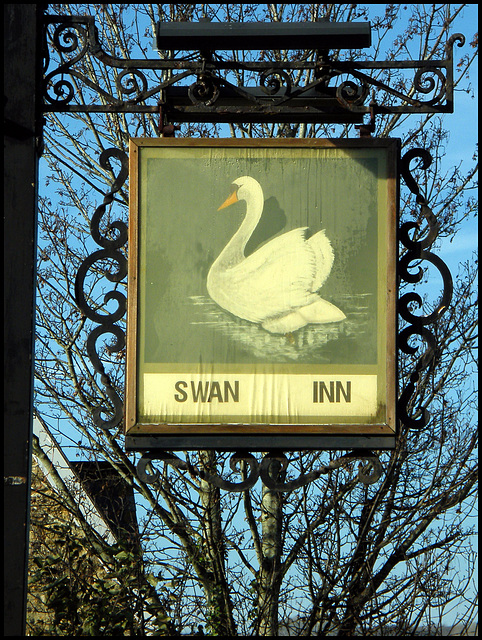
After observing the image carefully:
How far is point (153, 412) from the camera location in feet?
13.6

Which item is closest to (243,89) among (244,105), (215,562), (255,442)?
(244,105)

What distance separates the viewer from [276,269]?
4.33 metres

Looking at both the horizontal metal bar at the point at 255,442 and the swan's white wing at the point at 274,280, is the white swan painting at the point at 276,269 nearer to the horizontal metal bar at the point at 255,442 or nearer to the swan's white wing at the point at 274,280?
the swan's white wing at the point at 274,280

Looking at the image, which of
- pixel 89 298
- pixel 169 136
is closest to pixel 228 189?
pixel 169 136

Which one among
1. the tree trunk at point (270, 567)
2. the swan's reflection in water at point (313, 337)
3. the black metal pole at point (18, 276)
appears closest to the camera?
the black metal pole at point (18, 276)

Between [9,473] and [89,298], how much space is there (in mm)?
7084

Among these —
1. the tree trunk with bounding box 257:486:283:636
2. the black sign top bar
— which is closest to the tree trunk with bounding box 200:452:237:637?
the tree trunk with bounding box 257:486:283:636

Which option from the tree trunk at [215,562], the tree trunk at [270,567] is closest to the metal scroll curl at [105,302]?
the tree trunk at [270,567]

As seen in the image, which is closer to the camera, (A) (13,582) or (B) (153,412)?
(A) (13,582)

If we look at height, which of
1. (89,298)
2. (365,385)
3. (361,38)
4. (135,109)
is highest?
(361,38)

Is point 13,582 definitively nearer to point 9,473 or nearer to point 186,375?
point 9,473

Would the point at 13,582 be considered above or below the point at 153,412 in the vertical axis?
below

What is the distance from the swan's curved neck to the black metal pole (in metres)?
0.89

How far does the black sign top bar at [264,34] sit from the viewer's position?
4148mm
